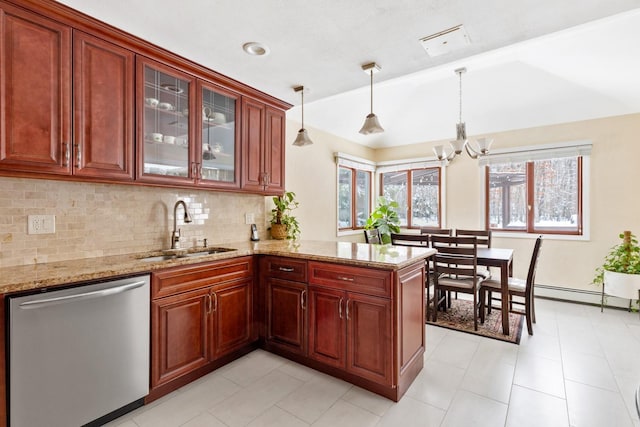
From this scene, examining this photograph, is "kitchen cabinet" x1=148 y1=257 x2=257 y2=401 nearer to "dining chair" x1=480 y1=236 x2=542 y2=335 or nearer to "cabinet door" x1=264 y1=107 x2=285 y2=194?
"cabinet door" x1=264 y1=107 x2=285 y2=194

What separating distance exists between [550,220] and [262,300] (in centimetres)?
432

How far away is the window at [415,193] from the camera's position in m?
5.50

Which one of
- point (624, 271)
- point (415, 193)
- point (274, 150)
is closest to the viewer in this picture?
point (274, 150)

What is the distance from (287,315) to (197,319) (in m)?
0.70

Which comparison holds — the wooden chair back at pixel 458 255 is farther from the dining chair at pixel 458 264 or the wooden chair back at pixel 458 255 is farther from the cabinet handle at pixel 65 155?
the cabinet handle at pixel 65 155

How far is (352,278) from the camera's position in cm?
217

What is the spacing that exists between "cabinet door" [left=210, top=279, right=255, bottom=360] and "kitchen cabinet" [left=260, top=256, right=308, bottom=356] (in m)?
0.15

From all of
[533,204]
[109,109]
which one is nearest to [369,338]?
[109,109]

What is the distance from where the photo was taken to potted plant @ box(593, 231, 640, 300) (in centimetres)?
344

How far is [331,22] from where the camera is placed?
6.19ft

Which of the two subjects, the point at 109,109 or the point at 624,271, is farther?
the point at 624,271

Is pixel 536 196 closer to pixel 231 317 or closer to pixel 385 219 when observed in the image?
pixel 385 219

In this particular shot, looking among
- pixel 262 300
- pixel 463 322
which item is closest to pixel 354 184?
pixel 463 322

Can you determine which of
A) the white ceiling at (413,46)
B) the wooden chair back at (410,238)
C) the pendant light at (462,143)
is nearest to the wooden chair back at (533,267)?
the wooden chair back at (410,238)
